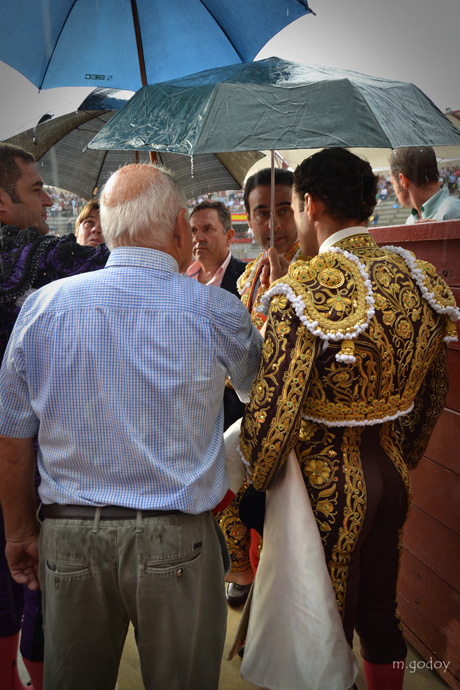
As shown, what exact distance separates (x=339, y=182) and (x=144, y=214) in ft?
2.08

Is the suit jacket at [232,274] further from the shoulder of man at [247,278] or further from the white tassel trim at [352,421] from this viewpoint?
the white tassel trim at [352,421]

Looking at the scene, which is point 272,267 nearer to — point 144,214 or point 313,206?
point 313,206

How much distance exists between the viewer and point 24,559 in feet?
5.83

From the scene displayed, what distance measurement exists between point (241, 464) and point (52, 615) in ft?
2.14

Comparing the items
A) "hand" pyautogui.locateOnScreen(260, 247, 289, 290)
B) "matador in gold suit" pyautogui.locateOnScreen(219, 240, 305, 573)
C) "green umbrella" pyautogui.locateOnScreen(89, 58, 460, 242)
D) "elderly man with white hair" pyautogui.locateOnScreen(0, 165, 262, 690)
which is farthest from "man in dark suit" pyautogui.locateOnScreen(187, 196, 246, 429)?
"elderly man with white hair" pyautogui.locateOnScreen(0, 165, 262, 690)

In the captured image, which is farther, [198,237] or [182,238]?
[198,237]

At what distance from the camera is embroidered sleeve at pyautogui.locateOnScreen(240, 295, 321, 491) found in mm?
1681

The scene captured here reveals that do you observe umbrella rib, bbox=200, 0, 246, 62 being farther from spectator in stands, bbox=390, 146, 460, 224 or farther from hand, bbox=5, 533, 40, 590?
hand, bbox=5, 533, 40, 590

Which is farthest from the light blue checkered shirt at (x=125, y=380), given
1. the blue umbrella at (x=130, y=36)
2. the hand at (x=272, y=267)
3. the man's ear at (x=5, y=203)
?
the blue umbrella at (x=130, y=36)

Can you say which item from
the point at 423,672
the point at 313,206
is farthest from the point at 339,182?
the point at 423,672

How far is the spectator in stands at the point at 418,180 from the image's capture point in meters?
2.86

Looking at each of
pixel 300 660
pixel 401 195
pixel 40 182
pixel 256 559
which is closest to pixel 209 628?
pixel 300 660

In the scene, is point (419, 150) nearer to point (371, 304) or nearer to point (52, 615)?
point (371, 304)

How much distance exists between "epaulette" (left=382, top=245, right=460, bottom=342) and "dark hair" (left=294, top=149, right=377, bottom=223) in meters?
0.21
